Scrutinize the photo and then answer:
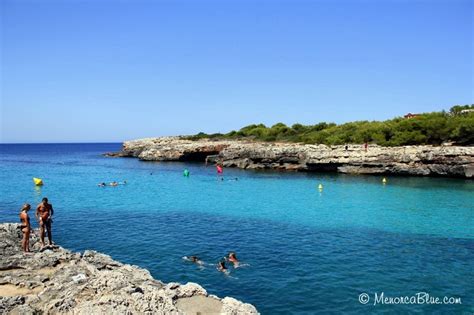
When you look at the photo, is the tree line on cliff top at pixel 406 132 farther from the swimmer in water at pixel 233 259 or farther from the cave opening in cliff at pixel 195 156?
the swimmer in water at pixel 233 259

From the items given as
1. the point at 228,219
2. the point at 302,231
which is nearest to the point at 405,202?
the point at 302,231

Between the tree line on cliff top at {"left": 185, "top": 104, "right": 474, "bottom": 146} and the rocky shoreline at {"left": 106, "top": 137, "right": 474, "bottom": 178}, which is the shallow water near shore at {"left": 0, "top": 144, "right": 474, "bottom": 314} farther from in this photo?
the tree line on cliff top at {"left": 185, "top": 104, "right": 474, "bottom": 146}

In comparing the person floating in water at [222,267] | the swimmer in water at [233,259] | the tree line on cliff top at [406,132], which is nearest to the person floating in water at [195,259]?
the person floating in water at [222,267]

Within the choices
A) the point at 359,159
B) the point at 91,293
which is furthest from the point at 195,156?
the point at 91,293

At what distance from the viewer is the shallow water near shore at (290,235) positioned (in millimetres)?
14086

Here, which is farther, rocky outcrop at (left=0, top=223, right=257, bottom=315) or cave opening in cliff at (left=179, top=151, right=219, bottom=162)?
cave opening in cliff at (left=179, top=151, right=219, bottom=162)

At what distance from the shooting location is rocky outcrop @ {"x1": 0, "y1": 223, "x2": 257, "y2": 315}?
29.1 feet

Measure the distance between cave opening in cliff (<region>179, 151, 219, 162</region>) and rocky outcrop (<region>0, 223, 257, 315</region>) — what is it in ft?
212

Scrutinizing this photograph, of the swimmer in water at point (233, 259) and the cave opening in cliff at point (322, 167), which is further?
the cave opening in cliff at point (322, 167)

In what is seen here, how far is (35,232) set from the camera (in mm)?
20250

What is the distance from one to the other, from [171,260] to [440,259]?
12.5 metres

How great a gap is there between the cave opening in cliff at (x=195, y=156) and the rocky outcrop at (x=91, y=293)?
64.6 metres

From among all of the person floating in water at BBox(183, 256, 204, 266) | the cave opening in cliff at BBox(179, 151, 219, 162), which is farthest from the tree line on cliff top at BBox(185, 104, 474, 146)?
the person floating in water at BBox(183, 256, 204, 266)

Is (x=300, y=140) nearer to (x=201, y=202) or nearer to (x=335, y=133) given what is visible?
(x=335, y=133)
